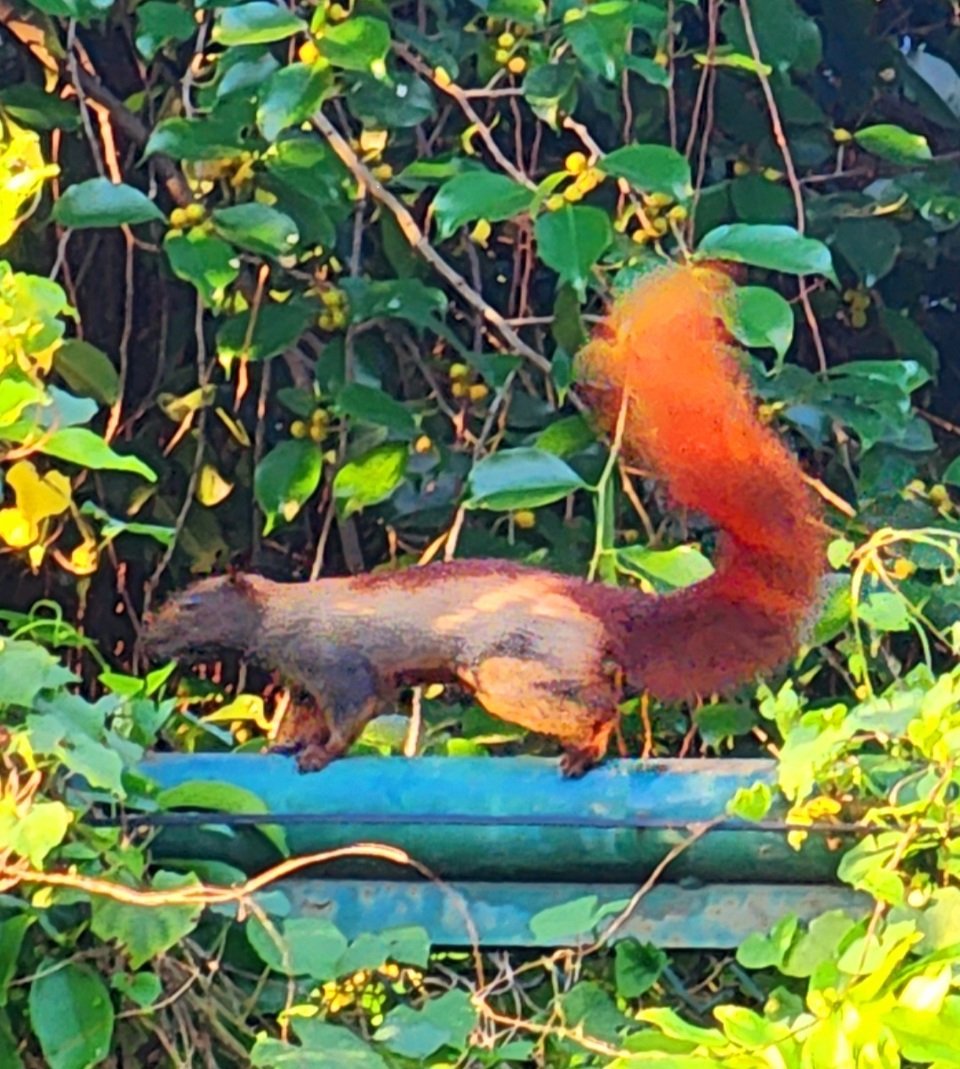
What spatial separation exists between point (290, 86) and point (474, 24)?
0.30m

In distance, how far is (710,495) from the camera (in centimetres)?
96

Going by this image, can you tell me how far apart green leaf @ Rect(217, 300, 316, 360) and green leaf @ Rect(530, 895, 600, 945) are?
663 mm

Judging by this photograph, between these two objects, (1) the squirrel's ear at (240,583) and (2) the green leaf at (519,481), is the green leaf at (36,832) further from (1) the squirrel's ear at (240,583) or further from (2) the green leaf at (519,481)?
(2) the green leaf at (519,481)

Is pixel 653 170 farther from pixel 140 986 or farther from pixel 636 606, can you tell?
pixel 140 986

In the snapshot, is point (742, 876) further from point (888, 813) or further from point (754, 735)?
point (754, 735)

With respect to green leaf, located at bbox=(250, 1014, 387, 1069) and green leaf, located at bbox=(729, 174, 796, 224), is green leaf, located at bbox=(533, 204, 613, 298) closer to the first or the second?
green leaf, located at bbox=(729, 174, 796, 224)

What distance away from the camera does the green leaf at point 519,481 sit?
120 cm

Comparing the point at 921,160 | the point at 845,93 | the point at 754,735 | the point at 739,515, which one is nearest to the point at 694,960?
the point at 739,515

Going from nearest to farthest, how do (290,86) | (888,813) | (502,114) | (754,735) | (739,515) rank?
(888,813), (739,515), (290,86), (754,735), (502,114)

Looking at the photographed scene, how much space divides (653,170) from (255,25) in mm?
284

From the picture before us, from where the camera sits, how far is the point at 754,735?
149 cm

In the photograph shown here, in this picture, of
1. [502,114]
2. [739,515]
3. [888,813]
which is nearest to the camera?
[888,813]

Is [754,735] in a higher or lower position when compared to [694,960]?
lower

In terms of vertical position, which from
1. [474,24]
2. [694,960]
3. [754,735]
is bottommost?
[754,735]
